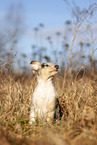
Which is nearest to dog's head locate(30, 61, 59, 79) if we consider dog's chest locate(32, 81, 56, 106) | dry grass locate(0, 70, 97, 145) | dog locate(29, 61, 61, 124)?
dog locate(29, 61, 61, 124)

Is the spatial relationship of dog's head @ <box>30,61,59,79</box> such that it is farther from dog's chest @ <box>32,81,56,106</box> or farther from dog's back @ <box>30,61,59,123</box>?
dog's chest @ <box>32,81,56,106</box>

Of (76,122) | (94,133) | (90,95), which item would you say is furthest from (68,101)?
(94,133)

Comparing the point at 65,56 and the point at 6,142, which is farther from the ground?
the point at 65,56

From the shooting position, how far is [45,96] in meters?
2.74

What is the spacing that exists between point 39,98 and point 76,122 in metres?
0.62

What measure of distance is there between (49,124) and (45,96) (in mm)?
397

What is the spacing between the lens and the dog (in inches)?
108

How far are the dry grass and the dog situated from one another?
0.44 feet

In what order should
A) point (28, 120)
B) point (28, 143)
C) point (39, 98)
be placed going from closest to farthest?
point (28, 143) → point (39, 98) → point (28, 120)

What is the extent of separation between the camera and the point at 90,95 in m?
3.59

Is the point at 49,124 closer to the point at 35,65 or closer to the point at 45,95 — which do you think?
the point at 45,95

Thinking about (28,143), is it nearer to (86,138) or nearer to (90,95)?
(86,138)

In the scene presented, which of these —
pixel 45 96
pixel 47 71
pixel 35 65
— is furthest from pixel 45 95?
pixel 35 65

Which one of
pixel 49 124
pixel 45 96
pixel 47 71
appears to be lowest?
pixel 49 124
